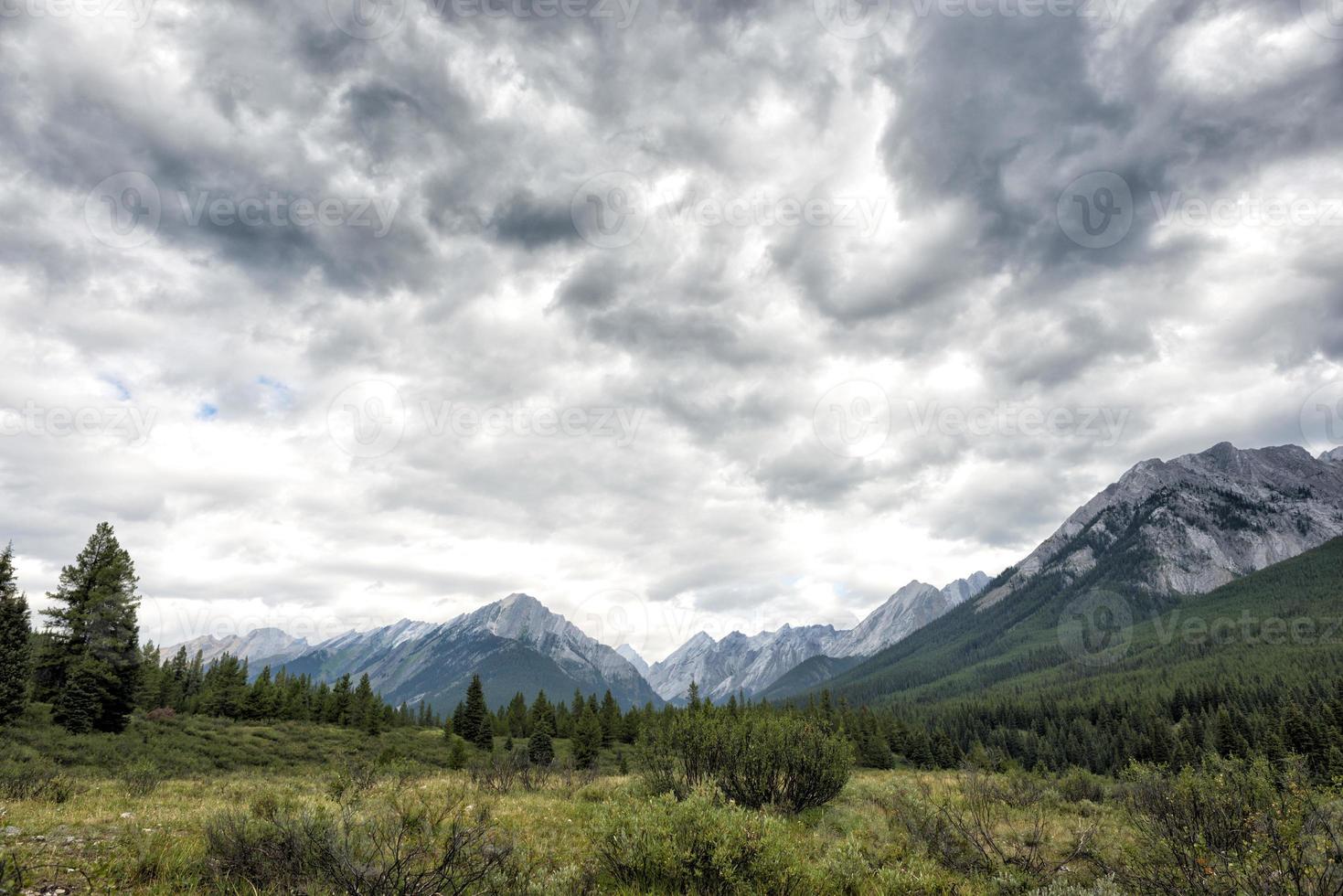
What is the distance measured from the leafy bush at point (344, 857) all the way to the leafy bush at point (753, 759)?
478 inches

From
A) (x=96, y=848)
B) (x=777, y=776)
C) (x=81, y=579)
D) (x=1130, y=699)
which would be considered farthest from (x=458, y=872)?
(x=1130, y=699)

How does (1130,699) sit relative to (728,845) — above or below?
below

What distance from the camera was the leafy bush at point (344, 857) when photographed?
7586 mm

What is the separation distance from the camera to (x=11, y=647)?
32875mm

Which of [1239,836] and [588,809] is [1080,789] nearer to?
[1239,836]

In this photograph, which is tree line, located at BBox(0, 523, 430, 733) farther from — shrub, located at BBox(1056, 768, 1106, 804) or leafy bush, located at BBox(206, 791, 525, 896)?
shrub, located at BBox(1056, 768, 1106, 804)

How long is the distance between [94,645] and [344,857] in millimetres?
46737

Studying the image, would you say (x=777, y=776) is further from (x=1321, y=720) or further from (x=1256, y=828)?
(x=1321, y=720)

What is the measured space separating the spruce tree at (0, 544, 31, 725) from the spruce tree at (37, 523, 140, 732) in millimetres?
2032

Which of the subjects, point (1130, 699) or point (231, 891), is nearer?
point (231, 891)

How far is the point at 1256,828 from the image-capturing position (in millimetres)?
11703

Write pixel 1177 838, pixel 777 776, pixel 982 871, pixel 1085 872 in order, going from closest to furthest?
pixel 1177 838 < pixel 982 871 < pixel 1085 872 < pixel 777 776

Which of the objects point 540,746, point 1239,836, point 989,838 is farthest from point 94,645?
point 1239,836

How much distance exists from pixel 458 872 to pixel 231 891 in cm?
318
